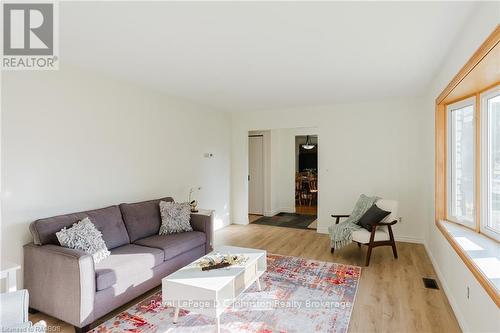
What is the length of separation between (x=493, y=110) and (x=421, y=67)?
34.2 inches

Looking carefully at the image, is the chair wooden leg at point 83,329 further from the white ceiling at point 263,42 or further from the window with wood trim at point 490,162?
the window with wood trim at point 490,162

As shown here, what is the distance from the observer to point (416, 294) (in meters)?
2.92

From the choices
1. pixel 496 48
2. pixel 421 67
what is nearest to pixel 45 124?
pixel 496 48

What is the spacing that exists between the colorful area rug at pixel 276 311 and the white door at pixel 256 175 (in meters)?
4.00

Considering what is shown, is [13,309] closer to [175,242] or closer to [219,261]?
[219,261]

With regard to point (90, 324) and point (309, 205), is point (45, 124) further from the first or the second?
point (309, 205)

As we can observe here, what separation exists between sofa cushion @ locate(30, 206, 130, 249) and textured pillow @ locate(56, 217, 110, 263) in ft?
0.45

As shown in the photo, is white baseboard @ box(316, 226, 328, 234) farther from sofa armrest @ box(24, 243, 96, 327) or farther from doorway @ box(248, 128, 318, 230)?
sofa armrest @ box(24, 243, 96, 327)

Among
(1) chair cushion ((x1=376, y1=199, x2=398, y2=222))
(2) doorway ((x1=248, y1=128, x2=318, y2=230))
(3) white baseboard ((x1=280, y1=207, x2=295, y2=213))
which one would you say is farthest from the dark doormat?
(1) chair cushion ((x1=376, y1=199, x2=398, y2=222))

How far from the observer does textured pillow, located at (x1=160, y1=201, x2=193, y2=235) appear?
3.63 m

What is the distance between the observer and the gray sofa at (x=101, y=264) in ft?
7.47

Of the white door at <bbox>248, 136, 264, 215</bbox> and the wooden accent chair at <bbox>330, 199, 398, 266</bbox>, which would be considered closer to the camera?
the wooden accent chair at <bbox>330, 199, 398, 266</bbox>

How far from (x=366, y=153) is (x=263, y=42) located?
3460mm

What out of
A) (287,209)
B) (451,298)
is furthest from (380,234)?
(287,209)
